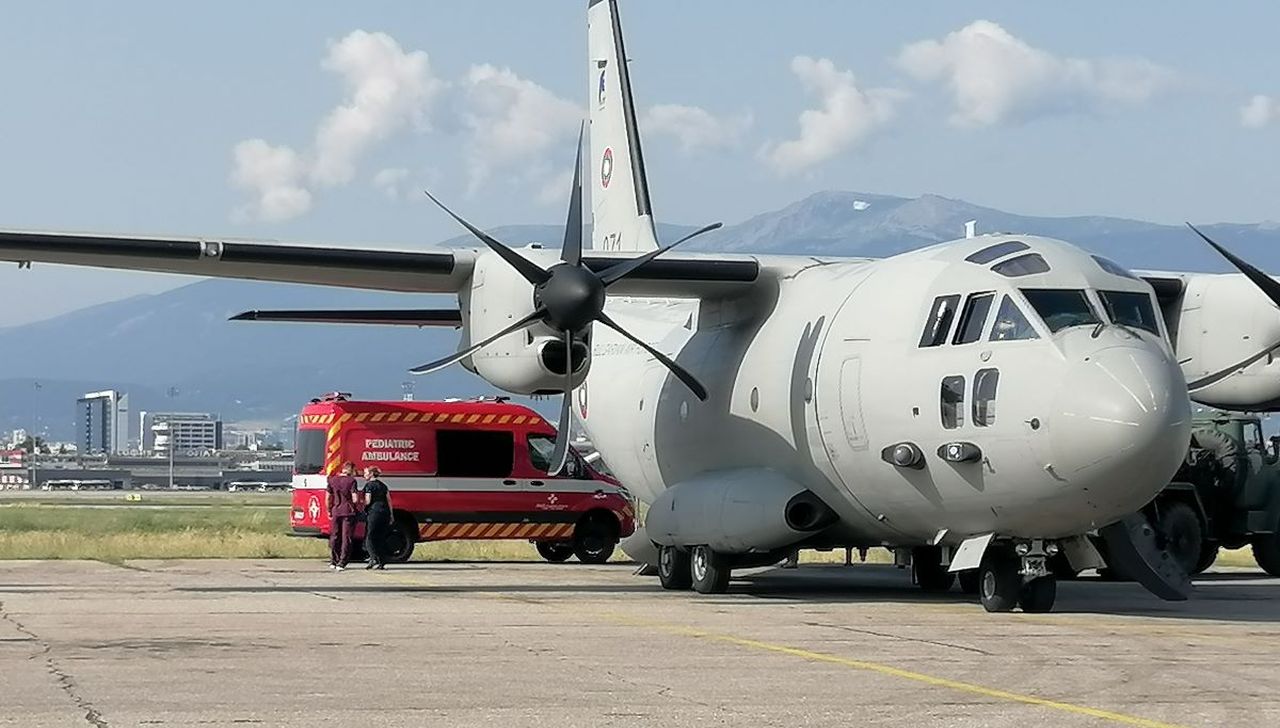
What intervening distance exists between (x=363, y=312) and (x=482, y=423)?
21.8 feet

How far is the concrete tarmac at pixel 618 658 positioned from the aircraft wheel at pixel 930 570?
2.15 ft

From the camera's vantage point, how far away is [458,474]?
28.6 metres

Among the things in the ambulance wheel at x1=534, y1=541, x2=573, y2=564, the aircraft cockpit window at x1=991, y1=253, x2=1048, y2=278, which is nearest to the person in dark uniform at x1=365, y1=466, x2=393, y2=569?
the ambulance wheel at x1=534, y1=541, x2=573, y2=564

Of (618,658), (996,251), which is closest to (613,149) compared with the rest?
(996,251)

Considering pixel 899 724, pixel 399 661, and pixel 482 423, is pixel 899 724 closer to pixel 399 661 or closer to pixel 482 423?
pixel 399 661

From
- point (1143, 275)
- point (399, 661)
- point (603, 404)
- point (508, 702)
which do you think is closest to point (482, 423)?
point (603, 404)

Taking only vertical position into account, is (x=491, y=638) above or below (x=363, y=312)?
below

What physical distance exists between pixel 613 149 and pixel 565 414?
6.72 metres

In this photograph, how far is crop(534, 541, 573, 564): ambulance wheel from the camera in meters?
30.0

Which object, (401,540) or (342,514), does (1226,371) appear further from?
(401,540)

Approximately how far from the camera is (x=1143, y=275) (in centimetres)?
2023

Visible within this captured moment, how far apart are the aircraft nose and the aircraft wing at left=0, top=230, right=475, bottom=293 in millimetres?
7486

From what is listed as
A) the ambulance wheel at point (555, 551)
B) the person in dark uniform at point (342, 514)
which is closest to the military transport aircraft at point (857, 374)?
the person in dark uniform at point (342, 514)

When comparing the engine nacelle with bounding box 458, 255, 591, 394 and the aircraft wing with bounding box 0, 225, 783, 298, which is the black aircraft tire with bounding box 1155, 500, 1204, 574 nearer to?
the aircraft wing with bounding box 0, 225, 783, 298
